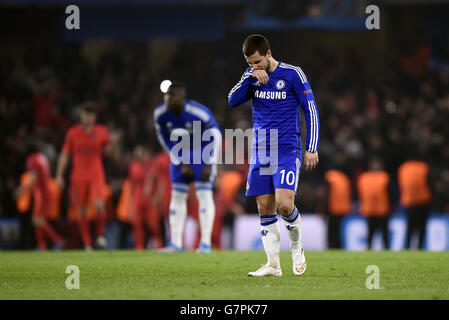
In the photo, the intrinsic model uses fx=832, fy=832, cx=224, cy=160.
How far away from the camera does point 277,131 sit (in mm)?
8133

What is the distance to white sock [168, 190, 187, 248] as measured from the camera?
42.5 ft

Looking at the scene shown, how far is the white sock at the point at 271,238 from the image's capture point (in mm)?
8234

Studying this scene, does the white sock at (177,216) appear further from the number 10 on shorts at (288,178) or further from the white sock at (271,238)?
the number 10 on shorts at (288,178)

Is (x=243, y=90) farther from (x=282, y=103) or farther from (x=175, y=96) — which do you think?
(x=175, y=96)

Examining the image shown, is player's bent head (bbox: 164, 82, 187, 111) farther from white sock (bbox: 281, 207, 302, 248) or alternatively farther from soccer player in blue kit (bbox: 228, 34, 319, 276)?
white sock (bbox: 281, 207, 302, 248)

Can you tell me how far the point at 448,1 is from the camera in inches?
980

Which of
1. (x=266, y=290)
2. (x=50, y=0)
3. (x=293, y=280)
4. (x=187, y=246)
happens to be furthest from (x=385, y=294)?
(x=50, y=0)

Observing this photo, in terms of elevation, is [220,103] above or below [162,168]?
above

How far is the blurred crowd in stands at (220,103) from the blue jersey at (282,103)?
10.4m

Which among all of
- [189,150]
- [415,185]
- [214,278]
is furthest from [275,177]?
[415,185]

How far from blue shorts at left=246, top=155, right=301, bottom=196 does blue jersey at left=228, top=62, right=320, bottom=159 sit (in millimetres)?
118

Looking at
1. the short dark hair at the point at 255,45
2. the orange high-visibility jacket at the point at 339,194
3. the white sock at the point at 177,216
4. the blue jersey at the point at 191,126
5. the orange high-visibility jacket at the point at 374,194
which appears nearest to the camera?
the short dark hair at the point at 255,45

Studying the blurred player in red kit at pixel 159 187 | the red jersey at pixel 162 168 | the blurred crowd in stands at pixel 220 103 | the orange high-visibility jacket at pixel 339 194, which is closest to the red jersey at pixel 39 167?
the blurred player in red kit at pixel 159 187

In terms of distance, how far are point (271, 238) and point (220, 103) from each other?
15.7m
